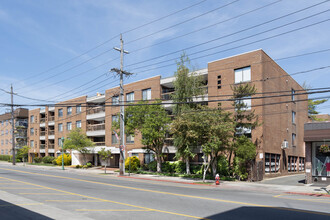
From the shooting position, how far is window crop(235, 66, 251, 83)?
29.2 meters

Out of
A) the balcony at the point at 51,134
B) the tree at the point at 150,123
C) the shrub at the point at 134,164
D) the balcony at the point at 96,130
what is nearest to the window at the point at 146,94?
the tree at the point at 150,123

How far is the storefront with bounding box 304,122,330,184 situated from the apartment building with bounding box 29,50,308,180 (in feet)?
12.3

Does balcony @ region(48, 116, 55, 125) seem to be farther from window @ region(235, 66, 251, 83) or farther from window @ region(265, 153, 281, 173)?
window @ region(265, 153, 281, 173)

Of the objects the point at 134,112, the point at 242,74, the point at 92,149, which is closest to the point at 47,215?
the point at 134,112

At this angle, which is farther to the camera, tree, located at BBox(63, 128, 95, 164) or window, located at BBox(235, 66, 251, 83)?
tree, located at BBox(63, 128, 95, 164)

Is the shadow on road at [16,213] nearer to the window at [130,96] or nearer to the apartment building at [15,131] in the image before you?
the window at [130,96]

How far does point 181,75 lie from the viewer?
1241 inches

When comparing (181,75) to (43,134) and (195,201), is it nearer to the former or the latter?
(195,201)

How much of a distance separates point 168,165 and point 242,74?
1336 centimetres

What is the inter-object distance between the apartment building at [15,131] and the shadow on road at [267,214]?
2706 inches

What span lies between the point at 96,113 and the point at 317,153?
34451mm

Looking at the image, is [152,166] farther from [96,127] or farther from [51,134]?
[51,134]

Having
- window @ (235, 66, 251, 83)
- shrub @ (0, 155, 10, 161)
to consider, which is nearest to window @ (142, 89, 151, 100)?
window @ (235, 66, 251, 83)

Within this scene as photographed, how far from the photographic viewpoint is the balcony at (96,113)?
47.7m
